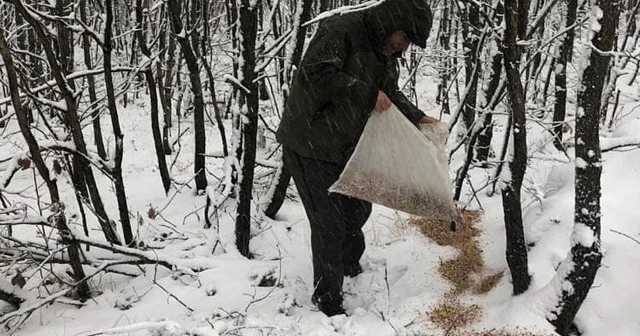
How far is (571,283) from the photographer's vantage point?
2803 millimetres

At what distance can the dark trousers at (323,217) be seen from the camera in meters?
3.15

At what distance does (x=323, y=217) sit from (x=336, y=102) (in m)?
0.74

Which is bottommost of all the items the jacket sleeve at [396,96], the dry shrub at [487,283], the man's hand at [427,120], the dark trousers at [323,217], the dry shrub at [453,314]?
the dry shrub at [453,314]

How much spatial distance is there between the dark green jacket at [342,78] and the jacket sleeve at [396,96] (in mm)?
27

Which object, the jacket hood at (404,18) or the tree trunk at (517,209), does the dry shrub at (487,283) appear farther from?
the jacket hood at (404,18)

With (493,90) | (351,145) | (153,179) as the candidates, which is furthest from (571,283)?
(153,179)

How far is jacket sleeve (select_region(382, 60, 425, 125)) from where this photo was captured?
325 cm

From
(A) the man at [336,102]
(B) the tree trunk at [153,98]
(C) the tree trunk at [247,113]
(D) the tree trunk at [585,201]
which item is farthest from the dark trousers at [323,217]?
(B) the tree trunk at [153,98]

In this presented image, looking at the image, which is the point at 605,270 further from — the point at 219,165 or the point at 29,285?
the point at 219,165

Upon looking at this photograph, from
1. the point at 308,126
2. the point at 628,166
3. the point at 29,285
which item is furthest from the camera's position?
the point at 628,166

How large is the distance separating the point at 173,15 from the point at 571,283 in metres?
3.52

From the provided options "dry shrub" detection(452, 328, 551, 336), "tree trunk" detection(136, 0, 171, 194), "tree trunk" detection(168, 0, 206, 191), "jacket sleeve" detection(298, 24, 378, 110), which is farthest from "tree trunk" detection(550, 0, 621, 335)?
"tree trunk" detection(136, 0, 171, 194)

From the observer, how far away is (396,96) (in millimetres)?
3381

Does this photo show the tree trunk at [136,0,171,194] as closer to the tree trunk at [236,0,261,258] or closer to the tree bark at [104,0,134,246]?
the tree bark at [104,0,134,246]
